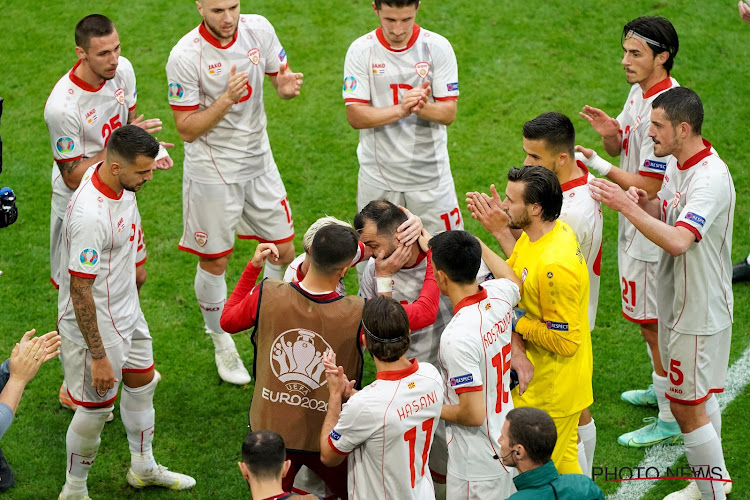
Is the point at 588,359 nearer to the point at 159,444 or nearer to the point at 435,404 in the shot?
the point at 435,404

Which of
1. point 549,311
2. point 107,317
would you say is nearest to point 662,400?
point 549,311

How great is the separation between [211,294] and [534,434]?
3.44m

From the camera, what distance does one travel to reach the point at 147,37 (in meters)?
10.3

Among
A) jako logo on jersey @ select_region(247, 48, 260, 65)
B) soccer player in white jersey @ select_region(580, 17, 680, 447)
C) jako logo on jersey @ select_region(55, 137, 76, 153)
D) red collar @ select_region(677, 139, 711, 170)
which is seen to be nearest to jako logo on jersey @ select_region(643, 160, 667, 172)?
soccer player in white jersey @ select_region(580, 17, 680, 447)

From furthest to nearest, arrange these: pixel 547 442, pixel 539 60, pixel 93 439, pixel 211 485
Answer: pixel 539 60 < pixel 211 485 < pixel 93 439 < pixel 547 442

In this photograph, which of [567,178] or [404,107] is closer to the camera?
[567,178]

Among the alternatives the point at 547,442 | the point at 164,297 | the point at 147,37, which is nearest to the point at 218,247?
the point at 164,297

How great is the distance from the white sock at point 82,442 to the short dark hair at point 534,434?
2626mm

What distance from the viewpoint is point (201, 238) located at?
6758mm

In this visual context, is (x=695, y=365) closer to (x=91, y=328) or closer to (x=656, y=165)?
(x=656, y=165)

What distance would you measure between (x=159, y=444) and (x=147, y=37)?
5589mm

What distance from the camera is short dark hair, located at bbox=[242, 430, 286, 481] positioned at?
397 cm

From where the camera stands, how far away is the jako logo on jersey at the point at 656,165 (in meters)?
5.82

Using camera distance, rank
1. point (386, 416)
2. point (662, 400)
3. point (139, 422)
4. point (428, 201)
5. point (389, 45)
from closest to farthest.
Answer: point (386, 416), point (139, 422), point (662, 400), point (389, 45), point (428, 201)
